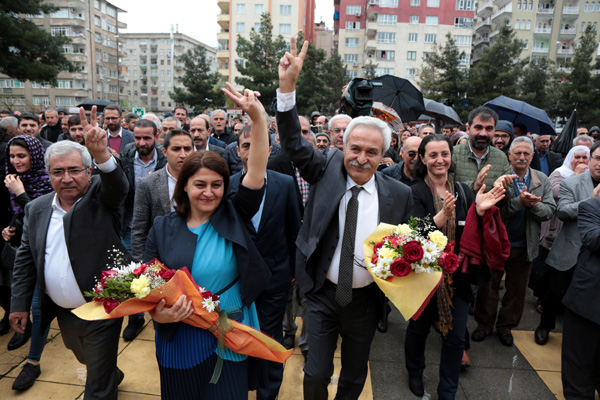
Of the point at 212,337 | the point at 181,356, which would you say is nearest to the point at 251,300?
the point at 212,337

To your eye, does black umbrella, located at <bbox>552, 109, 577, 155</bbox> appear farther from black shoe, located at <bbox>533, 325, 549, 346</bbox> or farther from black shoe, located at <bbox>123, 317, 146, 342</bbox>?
black shoe, located at <bbox>123, 317, 146, 342</bbox>

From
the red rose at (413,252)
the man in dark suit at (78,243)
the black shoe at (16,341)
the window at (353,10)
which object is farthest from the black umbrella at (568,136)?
the window at (353,10)

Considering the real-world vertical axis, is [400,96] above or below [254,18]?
below

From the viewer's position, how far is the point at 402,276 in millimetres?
2562

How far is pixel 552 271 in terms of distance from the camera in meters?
4.52

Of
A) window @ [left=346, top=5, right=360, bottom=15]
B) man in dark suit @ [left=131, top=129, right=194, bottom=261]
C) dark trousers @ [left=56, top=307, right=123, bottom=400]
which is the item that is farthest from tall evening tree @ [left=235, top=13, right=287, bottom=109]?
dark trousers @ [left=56, top=307, right=123, bottom=400]

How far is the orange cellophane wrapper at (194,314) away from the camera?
7.37 feet

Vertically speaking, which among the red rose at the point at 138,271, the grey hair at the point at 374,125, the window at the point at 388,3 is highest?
the window at the point at 388,3

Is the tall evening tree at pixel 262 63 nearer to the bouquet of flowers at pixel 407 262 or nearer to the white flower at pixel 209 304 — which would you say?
the bouquet of flowers at pixel 407 262

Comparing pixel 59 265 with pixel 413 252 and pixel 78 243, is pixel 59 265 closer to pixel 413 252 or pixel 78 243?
pixel 78 243

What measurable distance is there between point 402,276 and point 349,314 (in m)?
0.57

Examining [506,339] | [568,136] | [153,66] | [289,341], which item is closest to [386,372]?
[289,341]

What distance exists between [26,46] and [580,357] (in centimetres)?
2010

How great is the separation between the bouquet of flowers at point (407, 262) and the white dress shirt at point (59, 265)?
2.09 metres
